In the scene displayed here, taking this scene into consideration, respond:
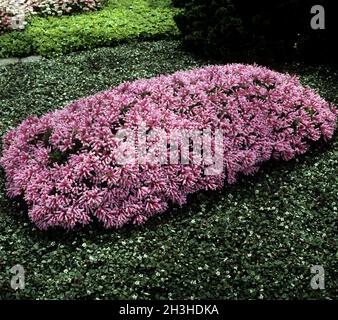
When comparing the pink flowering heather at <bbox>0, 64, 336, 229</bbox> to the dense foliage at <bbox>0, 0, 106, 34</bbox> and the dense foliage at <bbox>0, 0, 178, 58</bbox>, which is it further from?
the dense foliage at <bbox>0, 0, 106, 34</bbox>

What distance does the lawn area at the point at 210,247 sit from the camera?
4223 mm

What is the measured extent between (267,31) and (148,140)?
376cm

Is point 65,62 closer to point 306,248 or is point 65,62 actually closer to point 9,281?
point 9,281

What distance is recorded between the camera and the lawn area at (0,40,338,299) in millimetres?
4223

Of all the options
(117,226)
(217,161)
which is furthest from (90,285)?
(217,161)

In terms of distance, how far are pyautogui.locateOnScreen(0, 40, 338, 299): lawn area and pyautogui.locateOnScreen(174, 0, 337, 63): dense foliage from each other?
7.90ft

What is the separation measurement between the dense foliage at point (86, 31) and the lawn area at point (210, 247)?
3859mm

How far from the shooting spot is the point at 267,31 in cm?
779

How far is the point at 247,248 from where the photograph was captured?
4594 millimetres

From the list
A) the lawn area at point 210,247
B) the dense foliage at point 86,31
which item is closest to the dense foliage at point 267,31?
the dense foliage at point 86,31

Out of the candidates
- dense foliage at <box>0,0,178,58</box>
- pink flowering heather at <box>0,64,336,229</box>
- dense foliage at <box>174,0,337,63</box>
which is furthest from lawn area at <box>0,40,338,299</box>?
dense foliage at <box>0,0,178,58</box>

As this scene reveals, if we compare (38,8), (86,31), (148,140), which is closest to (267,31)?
(86,31)

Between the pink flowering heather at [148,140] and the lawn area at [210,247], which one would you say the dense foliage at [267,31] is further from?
the lawn area at [210,247]

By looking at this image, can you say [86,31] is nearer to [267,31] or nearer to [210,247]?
[267,31]
